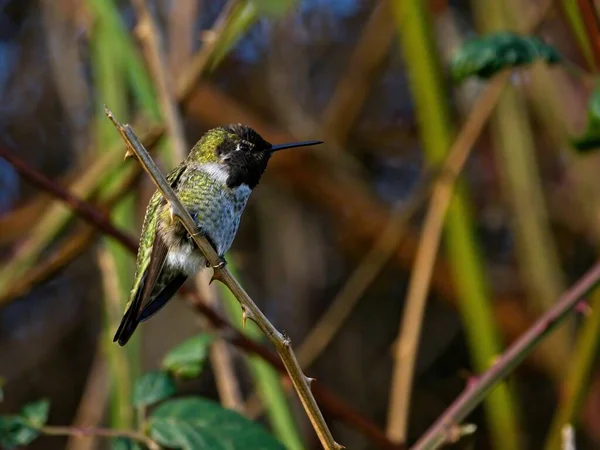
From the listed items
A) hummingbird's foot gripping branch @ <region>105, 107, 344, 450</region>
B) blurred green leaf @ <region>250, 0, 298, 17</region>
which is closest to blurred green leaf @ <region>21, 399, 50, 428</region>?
hummingbird's foot gripping branch @ <region>105, 107, 344, 450</region>

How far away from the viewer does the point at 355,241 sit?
386 cm

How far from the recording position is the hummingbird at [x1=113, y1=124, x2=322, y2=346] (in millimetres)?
1667

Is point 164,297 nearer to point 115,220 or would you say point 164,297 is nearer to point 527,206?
point 115,220

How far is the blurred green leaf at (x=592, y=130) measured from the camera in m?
1.58

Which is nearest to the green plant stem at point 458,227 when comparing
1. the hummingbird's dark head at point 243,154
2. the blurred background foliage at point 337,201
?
the blurred background foliage at point 337,201

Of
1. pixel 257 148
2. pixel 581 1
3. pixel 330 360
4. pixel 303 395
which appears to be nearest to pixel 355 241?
pixel 330 360

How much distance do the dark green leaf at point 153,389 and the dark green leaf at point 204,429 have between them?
20mm

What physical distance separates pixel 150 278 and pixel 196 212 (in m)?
0.29

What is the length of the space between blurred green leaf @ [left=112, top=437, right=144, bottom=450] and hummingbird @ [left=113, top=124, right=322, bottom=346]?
0.21 m

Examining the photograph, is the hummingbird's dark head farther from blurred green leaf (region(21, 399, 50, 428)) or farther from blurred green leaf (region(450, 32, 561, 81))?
blurred green leaf (region(21, 399, 50, 428))

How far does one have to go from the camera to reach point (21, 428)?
4.63 ft

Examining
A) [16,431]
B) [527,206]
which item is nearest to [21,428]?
[16,431]

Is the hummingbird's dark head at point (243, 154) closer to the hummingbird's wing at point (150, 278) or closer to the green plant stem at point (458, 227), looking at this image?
the hummingbird's wing at point (150, 278)

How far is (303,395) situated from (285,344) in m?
0.07
